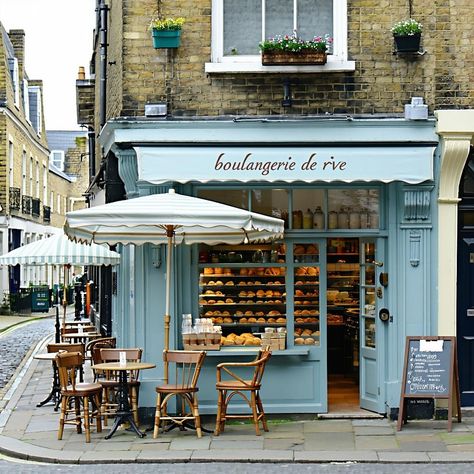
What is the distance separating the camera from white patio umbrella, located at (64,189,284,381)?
415 inches

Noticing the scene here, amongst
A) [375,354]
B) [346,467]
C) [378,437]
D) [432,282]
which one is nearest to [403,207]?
[432,282]

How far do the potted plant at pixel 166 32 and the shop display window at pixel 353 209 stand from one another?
2536 millimetres

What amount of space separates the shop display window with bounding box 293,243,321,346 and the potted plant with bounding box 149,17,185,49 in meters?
2.79

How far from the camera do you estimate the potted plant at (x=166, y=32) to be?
39.4 ft

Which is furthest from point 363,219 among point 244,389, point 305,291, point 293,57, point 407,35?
point 244,389

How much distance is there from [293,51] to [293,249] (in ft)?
7.63

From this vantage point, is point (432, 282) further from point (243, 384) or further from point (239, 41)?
point (239, 41)

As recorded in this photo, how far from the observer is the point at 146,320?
12195mm

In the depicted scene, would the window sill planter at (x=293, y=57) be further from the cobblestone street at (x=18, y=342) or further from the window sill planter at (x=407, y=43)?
the cobblestone street at (x=18, y=342)

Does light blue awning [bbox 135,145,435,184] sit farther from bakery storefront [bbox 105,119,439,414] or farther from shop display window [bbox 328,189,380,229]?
shop display window [bbox 328,189,380,229]

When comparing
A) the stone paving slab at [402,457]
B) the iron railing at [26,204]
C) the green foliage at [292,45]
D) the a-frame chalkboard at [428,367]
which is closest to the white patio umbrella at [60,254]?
the green foliage at [292,45]

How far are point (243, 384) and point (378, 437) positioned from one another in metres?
1.56

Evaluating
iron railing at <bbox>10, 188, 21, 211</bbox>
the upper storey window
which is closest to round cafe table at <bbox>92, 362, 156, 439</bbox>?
the upper storey window

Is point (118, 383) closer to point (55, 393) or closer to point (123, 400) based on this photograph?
point (123, 400)
